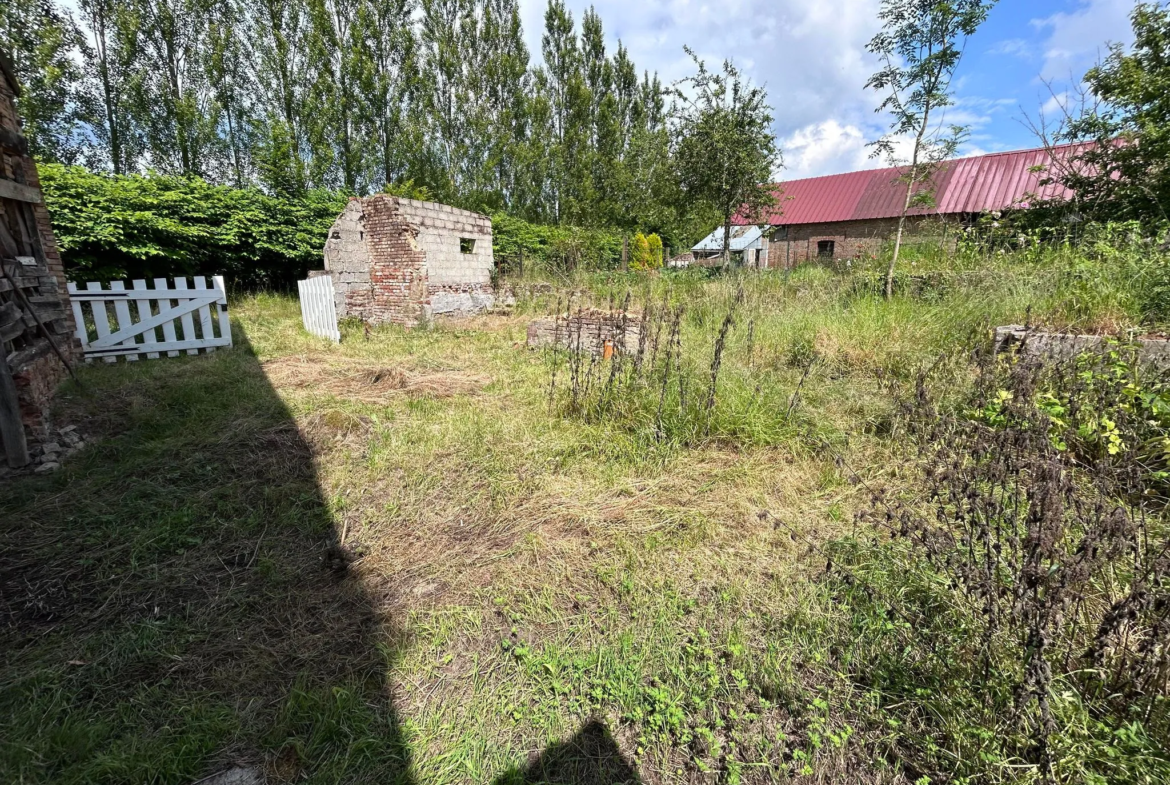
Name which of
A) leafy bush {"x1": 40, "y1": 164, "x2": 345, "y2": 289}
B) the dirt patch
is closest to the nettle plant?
the dirt patch

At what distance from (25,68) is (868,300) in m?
21.3

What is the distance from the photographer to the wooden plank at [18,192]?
434cm

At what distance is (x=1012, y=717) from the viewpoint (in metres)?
1.41

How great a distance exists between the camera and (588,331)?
6.20 m

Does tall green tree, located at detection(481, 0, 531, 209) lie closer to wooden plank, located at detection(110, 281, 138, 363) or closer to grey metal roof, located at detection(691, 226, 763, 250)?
grey metal roof, located at detection(691, 226, 763, 250)

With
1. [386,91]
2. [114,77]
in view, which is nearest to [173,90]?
[114,77]

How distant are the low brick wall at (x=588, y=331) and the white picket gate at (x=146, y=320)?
15.7 ft

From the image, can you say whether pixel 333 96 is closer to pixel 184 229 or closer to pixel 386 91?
pixel 386 91

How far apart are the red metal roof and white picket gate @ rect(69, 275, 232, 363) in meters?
16.5

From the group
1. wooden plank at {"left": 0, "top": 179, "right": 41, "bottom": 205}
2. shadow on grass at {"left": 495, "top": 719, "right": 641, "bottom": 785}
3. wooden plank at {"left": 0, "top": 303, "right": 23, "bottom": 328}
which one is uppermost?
wooden plank at {"left": 0, "top": 179, "right": 41, "bottom": 205}

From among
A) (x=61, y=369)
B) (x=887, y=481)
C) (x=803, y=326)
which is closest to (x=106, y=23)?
(x=61, y=369)

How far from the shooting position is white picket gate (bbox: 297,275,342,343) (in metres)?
7.64

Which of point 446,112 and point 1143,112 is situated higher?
point 446,112

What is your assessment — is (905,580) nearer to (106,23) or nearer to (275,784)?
(275,784)
